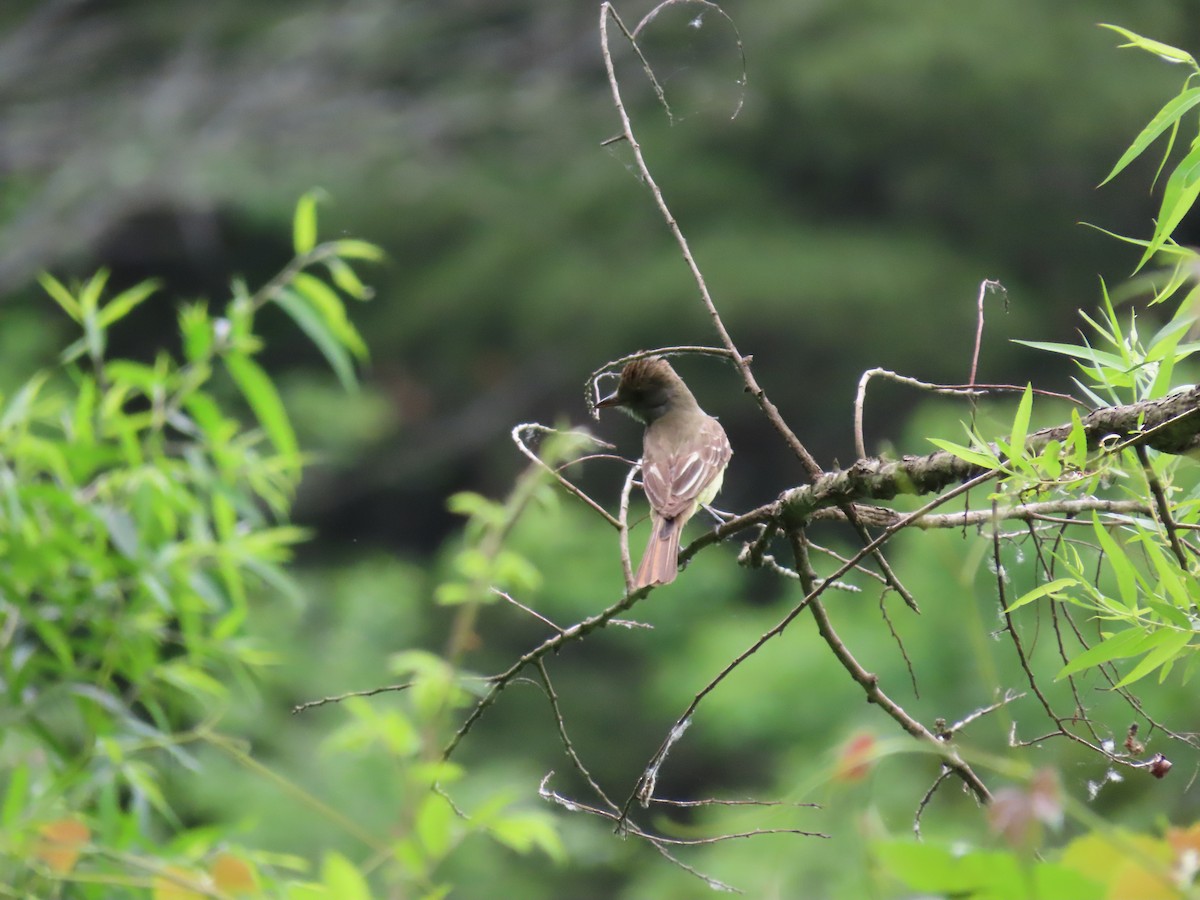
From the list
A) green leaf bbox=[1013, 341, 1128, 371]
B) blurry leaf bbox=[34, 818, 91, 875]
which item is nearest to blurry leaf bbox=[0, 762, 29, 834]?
blurry leaf bbox=[34, 818, 91, 875]

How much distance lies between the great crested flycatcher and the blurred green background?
26.4 ft

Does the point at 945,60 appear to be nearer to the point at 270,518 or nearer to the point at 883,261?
the point at 883,261

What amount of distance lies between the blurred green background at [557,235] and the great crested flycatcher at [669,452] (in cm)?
805


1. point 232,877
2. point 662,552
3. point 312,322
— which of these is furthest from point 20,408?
point 232,877

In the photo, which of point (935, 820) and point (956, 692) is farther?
point (956, 692)

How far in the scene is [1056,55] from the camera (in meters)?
16.2

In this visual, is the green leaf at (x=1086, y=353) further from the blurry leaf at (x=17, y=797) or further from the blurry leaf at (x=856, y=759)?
the blurry leaf at (x=17, y=797)

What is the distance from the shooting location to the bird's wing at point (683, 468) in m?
4.01

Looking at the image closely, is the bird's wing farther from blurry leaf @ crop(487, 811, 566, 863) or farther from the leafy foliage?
blurry leaf @ crop(487, 811, 566, 863)

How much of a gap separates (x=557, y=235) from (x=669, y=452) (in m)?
14.0

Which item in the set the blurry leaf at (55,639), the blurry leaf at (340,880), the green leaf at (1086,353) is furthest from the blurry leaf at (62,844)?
the green leaf at (1086,353)

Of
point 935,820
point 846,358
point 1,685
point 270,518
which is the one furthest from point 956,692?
point 1,685

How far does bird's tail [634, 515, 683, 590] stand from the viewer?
322 centimetres

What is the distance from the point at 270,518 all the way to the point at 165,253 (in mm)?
3595
